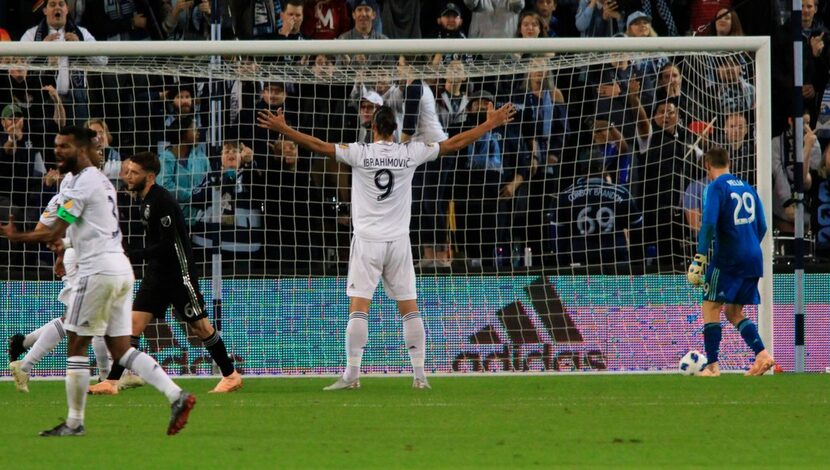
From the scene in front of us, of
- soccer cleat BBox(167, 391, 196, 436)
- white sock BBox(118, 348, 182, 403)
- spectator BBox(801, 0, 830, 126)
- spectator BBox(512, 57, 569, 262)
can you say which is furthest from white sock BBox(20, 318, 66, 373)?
spectator BBox(801, 0, 830, 126)

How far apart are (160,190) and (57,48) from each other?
2321 millimetres

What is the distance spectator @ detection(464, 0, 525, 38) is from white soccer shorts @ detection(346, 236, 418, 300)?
6489 mm

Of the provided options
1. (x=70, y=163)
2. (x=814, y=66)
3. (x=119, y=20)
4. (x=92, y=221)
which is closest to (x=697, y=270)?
(x=814, y=66)

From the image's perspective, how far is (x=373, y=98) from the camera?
1571 cm

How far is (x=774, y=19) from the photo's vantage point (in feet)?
62.4

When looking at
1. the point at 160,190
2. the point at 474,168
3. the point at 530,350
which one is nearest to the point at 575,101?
the point at 474,168

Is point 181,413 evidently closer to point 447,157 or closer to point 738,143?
point 447,157

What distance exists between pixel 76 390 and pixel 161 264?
3948mm

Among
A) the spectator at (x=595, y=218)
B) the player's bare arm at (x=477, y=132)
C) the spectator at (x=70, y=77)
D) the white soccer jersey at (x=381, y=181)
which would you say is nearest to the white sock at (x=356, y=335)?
the white soccer jersey at (x=381, y=181)

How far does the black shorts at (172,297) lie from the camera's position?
1293cm

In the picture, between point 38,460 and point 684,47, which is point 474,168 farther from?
point 38,460

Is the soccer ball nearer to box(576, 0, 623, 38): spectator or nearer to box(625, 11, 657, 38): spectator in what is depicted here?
box(625, 11, 657, 38): spectator

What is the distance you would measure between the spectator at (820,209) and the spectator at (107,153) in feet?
26.1

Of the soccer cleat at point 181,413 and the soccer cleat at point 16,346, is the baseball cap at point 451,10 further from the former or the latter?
the soccer cleat at point 181,413
